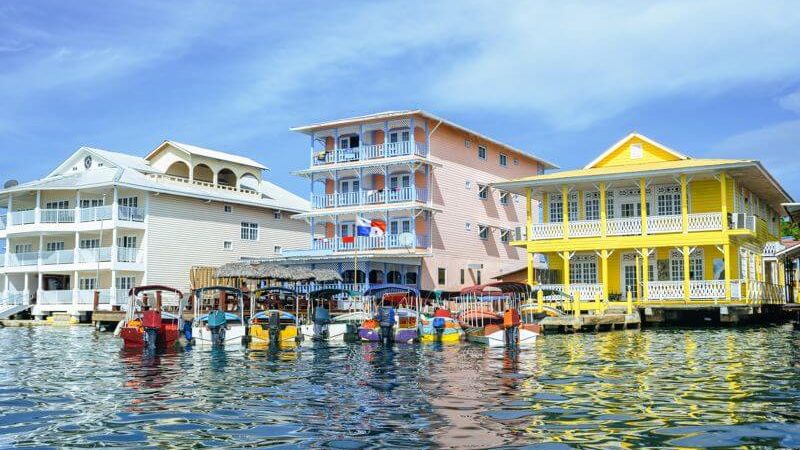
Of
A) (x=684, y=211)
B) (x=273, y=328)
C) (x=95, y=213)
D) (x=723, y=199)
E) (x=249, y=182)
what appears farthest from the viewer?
(x=249, y=182)

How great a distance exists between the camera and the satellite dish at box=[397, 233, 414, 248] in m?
48.9

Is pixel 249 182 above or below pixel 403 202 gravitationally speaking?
above

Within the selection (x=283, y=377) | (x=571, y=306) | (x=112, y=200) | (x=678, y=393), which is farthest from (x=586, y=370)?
(x=112, y=200)

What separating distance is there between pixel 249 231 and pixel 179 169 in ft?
21.2

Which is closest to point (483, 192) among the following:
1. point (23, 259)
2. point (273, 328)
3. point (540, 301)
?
point (540, 301)

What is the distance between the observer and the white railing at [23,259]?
5425 cm

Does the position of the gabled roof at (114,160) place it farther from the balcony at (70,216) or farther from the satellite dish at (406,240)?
the satellite dish at (406,240)

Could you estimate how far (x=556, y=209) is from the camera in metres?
46.2

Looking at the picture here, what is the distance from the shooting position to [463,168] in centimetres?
5450

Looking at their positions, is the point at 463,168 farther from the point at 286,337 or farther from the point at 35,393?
the point at 35,393

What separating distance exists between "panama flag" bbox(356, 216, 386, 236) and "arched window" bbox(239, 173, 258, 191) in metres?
13.0

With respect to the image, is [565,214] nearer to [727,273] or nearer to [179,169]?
[727,273]

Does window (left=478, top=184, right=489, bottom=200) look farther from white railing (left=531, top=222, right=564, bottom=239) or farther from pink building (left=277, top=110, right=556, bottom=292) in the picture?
white railing (left=531, top=222, right=564, bottom=239)

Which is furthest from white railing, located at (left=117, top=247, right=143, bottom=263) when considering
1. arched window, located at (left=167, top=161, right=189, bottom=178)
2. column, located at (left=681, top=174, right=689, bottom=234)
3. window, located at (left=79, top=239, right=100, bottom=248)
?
column, located at (left=681, top=174, right=689, bottom=234)
